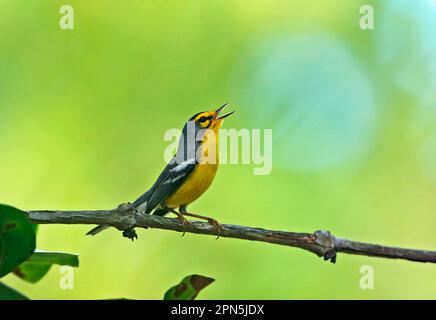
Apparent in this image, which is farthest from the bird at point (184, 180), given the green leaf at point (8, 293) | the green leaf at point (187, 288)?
the green leaf at point (8, 293)

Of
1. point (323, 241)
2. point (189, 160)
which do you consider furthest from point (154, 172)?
point (323, 241)

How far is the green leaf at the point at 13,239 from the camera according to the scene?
1.22m

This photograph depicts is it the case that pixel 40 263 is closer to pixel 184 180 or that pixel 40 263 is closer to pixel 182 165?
pixel 184 180

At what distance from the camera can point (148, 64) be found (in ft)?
21.1

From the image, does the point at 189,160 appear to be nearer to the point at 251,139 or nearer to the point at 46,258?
the point at 251,139

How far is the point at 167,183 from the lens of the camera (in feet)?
13.4

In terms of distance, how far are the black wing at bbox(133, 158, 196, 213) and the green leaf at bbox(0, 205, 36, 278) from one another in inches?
108

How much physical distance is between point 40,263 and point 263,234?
3.44ft

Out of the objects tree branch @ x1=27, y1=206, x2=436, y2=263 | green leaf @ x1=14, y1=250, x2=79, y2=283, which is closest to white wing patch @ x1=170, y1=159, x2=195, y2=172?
tree branch @ x1=27, y1=206, x2=436, y2=263

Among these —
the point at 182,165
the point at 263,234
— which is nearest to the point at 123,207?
the point at 263,234

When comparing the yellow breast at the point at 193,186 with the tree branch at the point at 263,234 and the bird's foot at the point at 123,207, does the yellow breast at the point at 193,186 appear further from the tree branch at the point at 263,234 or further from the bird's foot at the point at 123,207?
the bird's foot at the point at 123,207

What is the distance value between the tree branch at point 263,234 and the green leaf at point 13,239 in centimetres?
63

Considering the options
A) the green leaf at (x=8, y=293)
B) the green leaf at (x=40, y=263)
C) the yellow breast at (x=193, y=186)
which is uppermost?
the yellow breast at (x=193, y=186)
